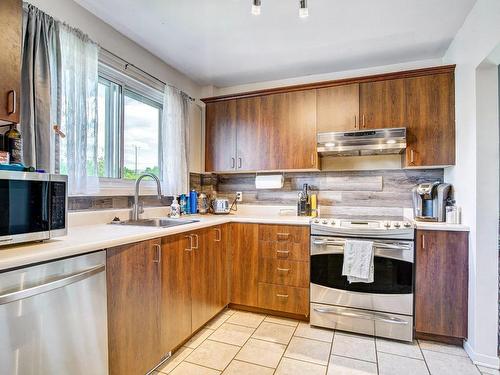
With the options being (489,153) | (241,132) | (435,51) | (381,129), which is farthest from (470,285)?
(241,132)

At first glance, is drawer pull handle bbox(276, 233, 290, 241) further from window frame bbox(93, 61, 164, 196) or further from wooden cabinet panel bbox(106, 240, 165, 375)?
window frame bbox(93, 61, 164, 196)

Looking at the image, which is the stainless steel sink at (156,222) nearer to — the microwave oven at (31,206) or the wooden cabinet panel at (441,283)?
the microwave oven at (31,206)

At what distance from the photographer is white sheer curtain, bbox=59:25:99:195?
179cm

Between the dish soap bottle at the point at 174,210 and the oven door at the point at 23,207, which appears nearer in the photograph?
the oven door at the point at 23,207

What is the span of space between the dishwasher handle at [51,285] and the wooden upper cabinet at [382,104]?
244 cm

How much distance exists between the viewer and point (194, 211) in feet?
10.3

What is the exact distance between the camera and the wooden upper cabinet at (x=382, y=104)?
2.54 metres

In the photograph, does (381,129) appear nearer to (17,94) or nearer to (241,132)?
(241,132)

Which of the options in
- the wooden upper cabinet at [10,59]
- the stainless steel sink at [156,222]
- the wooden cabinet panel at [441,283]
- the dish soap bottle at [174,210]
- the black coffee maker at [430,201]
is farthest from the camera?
the dish soap bottle at [174,210]

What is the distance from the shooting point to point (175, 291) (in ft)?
6.33

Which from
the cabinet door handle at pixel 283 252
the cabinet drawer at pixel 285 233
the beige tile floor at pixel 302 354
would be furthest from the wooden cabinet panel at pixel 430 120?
the beige tile floor at pixel 302 354

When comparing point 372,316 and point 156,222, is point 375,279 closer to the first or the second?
point 372,316

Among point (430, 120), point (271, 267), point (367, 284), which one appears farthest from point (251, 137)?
point (367, 284)

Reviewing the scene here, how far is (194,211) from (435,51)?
2.83 metres
